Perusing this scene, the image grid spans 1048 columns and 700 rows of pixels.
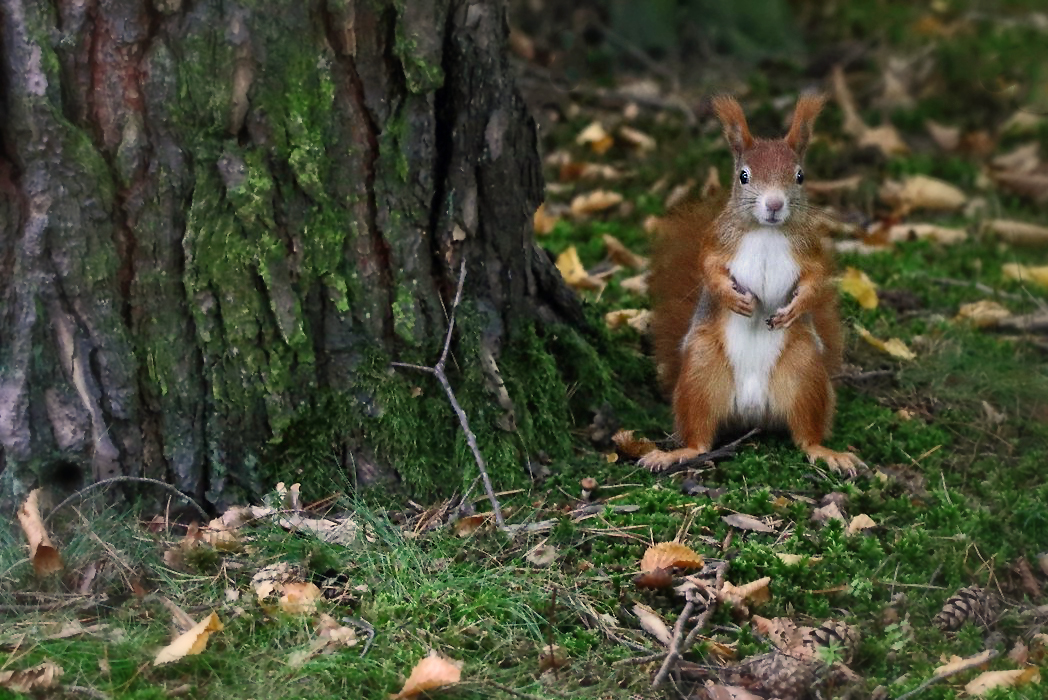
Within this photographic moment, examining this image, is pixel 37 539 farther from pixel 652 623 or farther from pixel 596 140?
pixel 596 140

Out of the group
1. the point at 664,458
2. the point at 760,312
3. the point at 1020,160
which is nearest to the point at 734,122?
the point at 760,312

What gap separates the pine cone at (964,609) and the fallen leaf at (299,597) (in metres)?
1.25

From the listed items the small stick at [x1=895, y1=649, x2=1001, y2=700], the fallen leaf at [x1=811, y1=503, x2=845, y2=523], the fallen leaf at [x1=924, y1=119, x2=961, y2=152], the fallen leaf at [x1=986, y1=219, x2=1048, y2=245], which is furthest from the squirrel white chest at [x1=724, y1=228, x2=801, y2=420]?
the fallen leaf at [x1=924, y1=119, x2=961, y2=152]

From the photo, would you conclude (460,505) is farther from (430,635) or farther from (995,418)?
(995,418)

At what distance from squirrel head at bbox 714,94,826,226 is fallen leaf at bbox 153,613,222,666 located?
4.97 ft

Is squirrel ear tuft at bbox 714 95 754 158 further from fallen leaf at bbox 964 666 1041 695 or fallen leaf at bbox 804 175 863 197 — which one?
fallen leaf at bbox 804 175 863 197

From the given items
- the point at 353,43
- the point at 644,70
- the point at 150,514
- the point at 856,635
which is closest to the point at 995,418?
the point at 856,635

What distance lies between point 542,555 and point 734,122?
3.87 feet

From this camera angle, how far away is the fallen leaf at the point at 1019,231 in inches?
193

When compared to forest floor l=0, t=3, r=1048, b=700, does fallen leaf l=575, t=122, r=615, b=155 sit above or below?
above

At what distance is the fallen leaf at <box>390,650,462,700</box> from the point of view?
2.39m

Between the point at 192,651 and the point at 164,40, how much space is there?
1212 millimetres

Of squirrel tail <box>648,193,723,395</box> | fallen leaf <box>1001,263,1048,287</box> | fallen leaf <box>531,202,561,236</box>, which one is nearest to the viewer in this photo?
squirrel tail <box>648,193,723,395</box>

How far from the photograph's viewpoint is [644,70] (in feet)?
20.6
